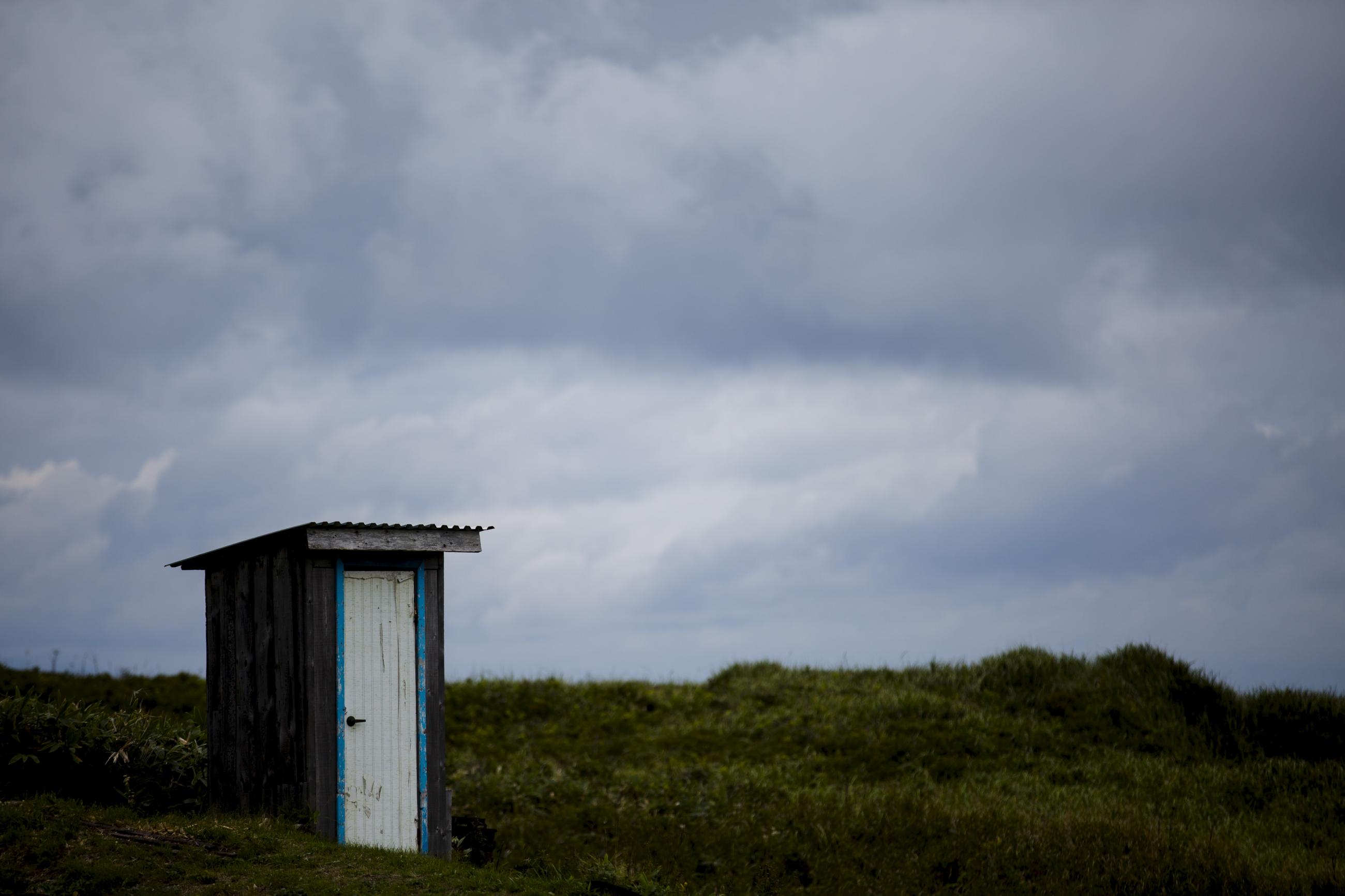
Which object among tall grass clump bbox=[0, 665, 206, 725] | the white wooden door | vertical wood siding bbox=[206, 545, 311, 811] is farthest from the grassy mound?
tall grass clump bbox=[0, 665, 206, 725]

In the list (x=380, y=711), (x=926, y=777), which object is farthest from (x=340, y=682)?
(x=926, y=777)

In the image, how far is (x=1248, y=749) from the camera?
21.7 m

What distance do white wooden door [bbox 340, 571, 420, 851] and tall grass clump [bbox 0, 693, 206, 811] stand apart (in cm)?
280

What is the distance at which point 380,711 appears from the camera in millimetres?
12578

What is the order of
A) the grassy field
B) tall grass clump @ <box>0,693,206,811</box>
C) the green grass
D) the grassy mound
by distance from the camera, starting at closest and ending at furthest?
the green grass
tall grass clump @ <box>0,693,206,811</box>
the grassy field
the grassy mound

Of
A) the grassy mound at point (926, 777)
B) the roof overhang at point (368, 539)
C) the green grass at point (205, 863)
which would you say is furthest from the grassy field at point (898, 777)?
the roof overhang at point (368, 539)

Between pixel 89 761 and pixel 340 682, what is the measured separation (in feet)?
11.9

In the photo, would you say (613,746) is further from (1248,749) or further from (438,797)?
(1248,749)

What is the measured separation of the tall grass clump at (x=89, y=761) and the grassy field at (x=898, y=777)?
0.23ft

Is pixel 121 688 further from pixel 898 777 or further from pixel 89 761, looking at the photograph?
pixel 898 777

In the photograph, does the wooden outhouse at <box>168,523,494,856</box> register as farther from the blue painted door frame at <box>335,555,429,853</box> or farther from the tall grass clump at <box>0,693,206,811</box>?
the tall grass clump at <box>0,693,206,811</box>

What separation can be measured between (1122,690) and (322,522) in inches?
800

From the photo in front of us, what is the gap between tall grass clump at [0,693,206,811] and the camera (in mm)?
12484

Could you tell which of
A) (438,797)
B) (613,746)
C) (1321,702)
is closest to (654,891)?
(438,797)
